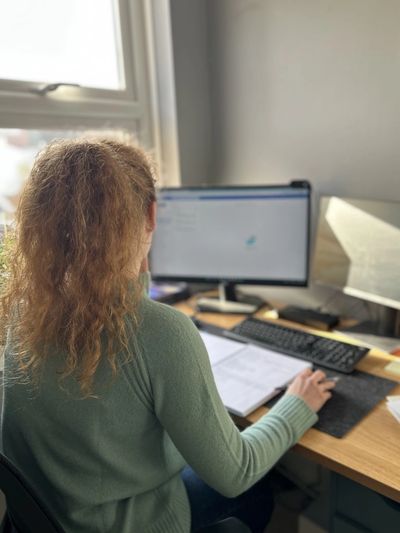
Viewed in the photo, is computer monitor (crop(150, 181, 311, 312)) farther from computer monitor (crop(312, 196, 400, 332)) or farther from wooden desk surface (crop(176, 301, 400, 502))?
wooden desk surface (crop(176, 301, 400, 502))

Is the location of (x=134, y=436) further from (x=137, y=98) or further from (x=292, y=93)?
(x=137, y=98)

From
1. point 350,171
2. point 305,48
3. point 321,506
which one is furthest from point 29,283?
point 321,506

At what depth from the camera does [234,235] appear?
64.2 inches

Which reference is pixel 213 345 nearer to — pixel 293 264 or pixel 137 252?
pixel 293 264

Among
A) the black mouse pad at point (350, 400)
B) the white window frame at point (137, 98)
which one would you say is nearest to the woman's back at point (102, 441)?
the black mouse pad at point (350, 400)

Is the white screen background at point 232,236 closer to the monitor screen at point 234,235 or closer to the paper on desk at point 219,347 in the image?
the monitor screen at point 234,235

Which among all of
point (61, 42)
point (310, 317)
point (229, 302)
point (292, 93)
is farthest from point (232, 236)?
point (61, 42)

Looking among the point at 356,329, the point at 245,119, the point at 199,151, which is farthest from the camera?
the point at 199,151

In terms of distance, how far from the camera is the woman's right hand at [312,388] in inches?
40.6

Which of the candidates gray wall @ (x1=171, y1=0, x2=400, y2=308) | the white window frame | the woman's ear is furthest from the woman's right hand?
the white window frame

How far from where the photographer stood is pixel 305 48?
1561mm

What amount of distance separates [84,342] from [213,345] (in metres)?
0.69

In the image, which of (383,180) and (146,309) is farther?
(383,180)

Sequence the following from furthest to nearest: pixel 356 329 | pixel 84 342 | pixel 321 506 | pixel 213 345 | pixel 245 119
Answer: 1. pixel 245 119
2. pixel 321 506
3. pixel 356 329
4. pixel 213 345
5. pixel 84 342
